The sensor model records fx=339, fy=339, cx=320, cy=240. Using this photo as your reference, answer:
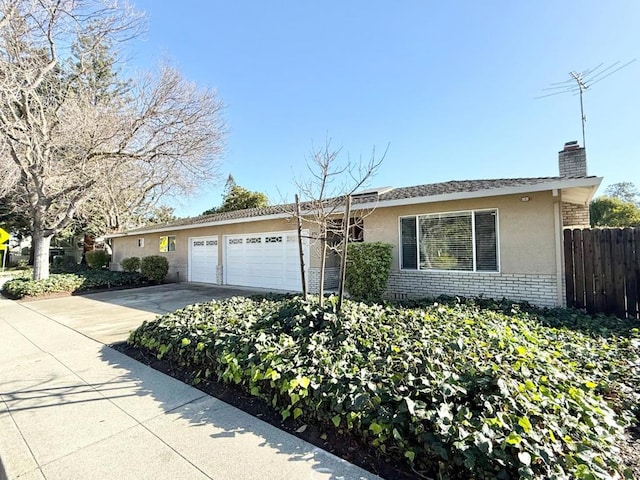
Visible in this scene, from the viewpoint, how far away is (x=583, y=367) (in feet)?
13.4

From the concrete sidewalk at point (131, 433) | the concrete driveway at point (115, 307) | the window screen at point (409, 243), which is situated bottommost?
the concrete sidewalk at point (131, 433)

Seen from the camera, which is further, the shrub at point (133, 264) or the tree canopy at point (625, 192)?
the tree canopy at point (625, 192)

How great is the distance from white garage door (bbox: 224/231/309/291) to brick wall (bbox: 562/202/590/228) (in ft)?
25.0

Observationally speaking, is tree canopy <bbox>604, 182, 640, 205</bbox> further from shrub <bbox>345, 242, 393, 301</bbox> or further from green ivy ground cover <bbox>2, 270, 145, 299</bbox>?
green ivy ground cover <bbox>2, 270, 145, 299</bbox>

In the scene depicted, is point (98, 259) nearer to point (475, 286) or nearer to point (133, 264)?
point (133, 264)

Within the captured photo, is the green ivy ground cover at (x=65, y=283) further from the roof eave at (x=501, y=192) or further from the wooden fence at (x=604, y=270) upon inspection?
the wooden fence at (x=604, y=270)

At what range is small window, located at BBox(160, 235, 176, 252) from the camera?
1773cm

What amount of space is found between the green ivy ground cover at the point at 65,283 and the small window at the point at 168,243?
1.98m

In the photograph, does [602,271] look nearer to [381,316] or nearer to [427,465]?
[381,316]

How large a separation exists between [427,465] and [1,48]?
585 inches

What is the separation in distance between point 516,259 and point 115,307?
1117cm

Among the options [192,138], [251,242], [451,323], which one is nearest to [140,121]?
[192,138]

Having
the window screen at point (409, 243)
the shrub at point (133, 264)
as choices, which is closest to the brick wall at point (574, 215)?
the window screen at point (409, 243)

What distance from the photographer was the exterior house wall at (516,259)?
729 cm
